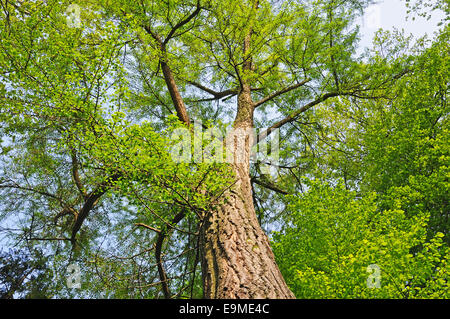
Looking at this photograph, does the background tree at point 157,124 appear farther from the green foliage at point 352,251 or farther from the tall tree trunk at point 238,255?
the green foliage at point 352,251

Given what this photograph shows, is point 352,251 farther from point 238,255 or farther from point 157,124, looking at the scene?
point 157,124

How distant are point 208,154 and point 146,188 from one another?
0.91 metres

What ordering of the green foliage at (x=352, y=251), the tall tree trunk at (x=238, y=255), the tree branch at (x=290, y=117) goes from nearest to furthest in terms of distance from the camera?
the tall tree trunk at (x=238, y=255)
the green foliage at (x=352, y=251)
the tree branch at (x=290, y=117)

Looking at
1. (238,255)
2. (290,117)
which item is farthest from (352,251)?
(290,117)

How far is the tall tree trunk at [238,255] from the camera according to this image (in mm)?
2879

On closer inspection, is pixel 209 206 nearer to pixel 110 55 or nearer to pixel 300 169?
pixel 110 55

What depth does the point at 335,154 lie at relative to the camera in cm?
902

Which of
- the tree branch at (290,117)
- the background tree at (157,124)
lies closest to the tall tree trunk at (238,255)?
the background tree at (157,124)

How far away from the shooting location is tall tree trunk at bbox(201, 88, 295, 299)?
288 centimetres

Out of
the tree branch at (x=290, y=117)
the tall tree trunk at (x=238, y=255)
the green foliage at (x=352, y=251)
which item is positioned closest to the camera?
the tall tree trunk at (x=238, y=255)

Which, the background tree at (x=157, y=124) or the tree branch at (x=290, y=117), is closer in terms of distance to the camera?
the background tree at (x=157, y=124)

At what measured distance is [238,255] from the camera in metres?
3.34
